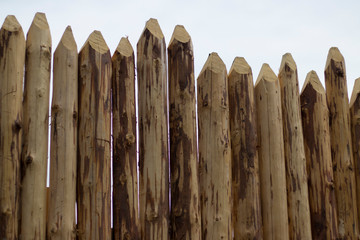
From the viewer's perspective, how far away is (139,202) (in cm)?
460

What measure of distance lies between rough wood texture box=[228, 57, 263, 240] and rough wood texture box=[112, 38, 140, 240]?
1.02 m

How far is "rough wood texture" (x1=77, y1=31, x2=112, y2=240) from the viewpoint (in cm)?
438

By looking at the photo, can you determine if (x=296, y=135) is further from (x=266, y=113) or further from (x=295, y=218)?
(x=295, y=218)

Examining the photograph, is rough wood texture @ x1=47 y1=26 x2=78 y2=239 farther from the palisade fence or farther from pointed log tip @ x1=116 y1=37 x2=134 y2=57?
pointed log tip @ x1=116 y1=37 x2=134 y2=57

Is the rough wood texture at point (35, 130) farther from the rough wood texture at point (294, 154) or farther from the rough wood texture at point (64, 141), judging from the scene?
the rough wood texture at point (294, 154)

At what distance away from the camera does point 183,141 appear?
4.77 m

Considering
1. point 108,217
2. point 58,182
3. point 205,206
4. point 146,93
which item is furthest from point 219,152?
point 58,182

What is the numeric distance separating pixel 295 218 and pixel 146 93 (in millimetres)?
1945

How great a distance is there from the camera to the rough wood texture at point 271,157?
505 centimetres

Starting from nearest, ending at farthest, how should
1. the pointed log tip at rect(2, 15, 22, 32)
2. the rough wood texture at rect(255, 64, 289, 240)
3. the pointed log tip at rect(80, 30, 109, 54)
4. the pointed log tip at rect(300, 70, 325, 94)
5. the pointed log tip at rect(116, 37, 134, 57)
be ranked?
the pointed log tip at rect(2, 15, 22, 32) → the pointed log tip at rect(80, 30, 109, 54) → the pointed log tip at rect(116, 37, 134, 57) → the rough wood texture at rect(255, 64, 289, 240) → the pointed log tip at rect(300, 70, 325, 94)

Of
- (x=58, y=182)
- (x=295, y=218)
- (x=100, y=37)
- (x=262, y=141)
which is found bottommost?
(x=295, y=218)

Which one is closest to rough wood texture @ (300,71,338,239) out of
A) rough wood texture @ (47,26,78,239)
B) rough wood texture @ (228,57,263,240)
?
rough wood texture @ (228,57,263,240)

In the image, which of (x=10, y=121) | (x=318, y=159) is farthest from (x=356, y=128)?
(x=10, y=121)

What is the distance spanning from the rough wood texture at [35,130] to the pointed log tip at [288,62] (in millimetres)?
2436
